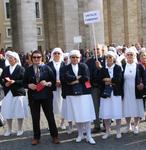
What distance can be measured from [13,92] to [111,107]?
2694mm

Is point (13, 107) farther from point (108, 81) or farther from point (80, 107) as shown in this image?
point (108, 81)

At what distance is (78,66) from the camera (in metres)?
12.7

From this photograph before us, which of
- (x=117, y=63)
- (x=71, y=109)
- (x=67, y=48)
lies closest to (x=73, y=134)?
(x=71, y=109)

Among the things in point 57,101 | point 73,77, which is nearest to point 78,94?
point 73,77

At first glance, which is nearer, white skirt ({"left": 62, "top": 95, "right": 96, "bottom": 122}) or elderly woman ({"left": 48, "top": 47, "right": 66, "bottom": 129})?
white skirt ({"left": 62, "top": 95, "right": 96, "bottom": 122})

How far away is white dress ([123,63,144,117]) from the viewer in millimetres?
13227

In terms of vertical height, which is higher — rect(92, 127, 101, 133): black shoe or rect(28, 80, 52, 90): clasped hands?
rect(28, 80, 52, 90): clasped hands

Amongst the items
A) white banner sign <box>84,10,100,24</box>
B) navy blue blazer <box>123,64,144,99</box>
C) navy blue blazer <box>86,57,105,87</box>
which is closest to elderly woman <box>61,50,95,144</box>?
navy blue blazer <box>86,57,105,87</box>

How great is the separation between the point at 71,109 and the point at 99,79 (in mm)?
1130

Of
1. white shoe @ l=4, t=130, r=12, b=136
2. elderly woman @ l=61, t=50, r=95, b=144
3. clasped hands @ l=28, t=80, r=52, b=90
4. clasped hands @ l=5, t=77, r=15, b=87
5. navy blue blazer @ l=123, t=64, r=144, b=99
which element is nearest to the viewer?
clasped hands @ l=28, t=80, r=52, b=90

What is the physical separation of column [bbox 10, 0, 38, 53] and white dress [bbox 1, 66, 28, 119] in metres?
18.2

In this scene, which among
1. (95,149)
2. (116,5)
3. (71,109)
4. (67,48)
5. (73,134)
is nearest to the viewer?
(95,149)

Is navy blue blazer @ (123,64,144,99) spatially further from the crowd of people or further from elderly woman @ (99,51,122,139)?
elderly woman @ (99,51,122,139)

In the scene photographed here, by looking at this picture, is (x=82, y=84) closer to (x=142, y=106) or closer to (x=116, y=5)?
(x=142, y=106)
